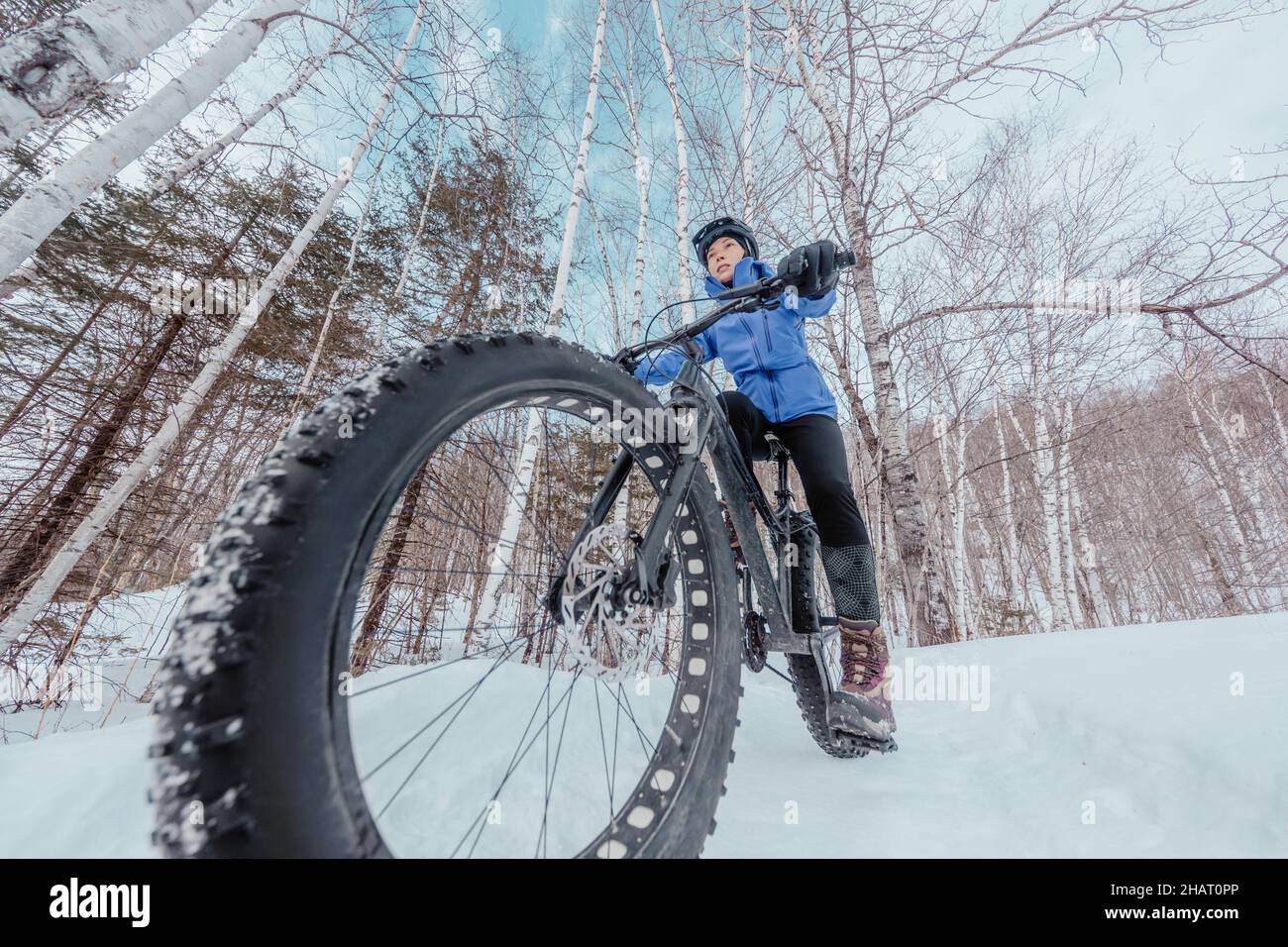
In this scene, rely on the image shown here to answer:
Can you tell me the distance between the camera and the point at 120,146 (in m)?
2.47

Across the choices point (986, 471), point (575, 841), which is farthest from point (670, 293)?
point (986, 471)

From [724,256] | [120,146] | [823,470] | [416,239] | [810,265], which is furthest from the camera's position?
[416,239]

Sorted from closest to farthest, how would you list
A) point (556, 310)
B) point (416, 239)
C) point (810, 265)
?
1. point (810, 265)
2. point (556, 310)
3. point (416, 239)

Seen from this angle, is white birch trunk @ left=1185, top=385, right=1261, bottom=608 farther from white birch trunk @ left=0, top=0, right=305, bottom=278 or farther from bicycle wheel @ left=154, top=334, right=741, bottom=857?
white birch trunk @ left=0, top=0, right=305, bottom=278

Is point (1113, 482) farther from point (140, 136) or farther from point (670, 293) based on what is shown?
point (140, 136)

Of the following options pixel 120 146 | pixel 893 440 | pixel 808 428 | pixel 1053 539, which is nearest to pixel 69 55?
pixel 120 146

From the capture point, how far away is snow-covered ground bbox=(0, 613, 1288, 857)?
3.40 ft

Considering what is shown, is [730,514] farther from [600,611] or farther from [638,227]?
[638,227]

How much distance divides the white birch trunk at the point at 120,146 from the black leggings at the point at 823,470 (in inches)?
124

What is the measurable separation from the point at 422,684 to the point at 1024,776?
1.97 metres

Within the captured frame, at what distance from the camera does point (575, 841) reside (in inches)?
46.1

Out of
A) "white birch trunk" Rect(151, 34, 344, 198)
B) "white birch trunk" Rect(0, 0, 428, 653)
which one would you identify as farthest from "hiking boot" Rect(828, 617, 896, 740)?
"white birch trunk" Rect(151, 34, 344, 198)

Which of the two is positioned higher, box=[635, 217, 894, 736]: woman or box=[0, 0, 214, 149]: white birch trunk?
box=[0, 0, 214, 149]: white birch trunk

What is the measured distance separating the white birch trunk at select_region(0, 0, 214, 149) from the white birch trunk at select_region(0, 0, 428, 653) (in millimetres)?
2396
